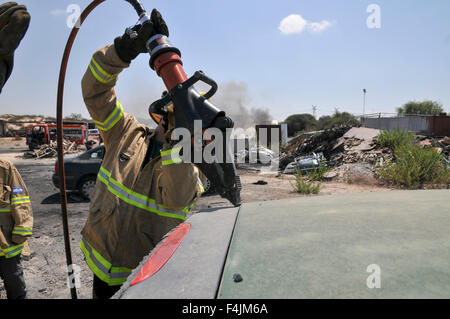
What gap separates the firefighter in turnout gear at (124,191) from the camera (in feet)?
5.72

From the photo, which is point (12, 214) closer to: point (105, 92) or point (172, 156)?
point (105, 92)

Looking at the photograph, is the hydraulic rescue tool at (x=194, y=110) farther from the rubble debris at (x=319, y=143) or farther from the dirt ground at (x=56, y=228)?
the rubble debris at (x=319, y=143)

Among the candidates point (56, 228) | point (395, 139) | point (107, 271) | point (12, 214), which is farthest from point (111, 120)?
point (395, 139)

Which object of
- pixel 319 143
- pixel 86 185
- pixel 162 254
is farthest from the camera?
pixel 319 143

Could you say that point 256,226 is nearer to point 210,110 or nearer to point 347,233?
point 347,233

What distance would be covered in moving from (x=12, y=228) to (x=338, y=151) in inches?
530

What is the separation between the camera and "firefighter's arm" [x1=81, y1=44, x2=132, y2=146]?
178 cm

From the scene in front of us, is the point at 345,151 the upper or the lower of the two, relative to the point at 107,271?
lower

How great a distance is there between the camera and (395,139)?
11977 mm

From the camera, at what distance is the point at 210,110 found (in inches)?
57.3

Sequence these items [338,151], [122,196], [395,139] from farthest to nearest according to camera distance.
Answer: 1. [338,151]
2. [395,139]
3. [122,196]
